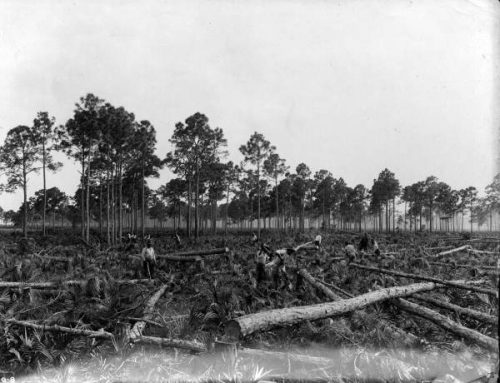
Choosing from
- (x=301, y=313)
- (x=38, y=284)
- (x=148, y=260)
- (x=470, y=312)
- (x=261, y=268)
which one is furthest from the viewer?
(x=148, y=260)

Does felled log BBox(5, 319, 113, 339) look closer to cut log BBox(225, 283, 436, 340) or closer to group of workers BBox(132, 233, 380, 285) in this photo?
cut log BBox(225, 283, 436, 340)

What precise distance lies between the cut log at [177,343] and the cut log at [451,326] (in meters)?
3.12

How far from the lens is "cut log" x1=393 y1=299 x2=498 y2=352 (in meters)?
3.53

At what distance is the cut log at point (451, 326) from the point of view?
139 inches

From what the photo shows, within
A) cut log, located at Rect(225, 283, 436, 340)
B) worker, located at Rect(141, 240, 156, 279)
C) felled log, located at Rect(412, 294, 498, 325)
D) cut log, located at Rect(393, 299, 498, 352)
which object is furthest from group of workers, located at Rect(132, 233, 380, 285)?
felled log, located at Rect(412, 294, 498, 325)

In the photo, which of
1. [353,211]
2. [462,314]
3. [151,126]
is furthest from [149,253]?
[353,211]

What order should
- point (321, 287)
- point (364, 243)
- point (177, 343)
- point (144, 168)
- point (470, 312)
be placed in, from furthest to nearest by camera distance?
point (144, 168) < point (364, 243) < point (321, 287) < point (470, 312) < point (177, 343)

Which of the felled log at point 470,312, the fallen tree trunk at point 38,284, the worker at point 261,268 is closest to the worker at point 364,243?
the worker at point 261,268

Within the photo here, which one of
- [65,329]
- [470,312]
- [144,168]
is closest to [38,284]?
[65,329]

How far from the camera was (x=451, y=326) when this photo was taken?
399 cm

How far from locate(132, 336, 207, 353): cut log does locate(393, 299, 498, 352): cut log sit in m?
3.12

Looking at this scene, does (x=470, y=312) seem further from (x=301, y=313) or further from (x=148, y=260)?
(x=148, y=260)

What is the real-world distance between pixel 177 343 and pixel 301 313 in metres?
1.56

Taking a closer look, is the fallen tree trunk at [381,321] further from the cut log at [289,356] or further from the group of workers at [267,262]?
the cut log at [289,356]
